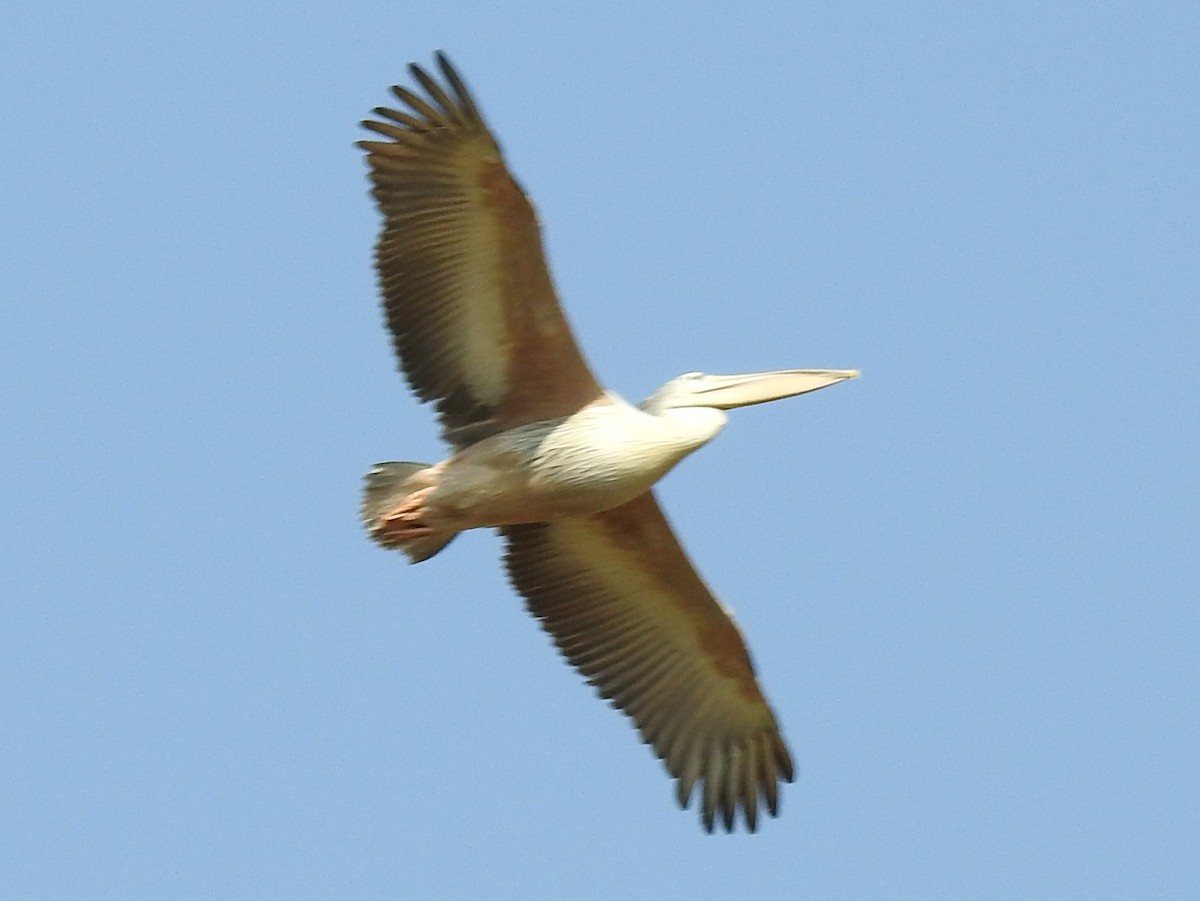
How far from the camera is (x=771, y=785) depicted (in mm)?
11539

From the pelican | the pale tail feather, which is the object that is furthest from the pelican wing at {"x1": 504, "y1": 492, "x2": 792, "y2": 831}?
the pale tail feather

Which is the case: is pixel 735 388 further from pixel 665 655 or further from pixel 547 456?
pixel 665 655

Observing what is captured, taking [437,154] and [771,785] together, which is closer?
[437,154]

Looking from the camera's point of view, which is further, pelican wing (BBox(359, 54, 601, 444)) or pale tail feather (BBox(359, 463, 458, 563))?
pale tail feather (BBox(359, 463, 458, 563))

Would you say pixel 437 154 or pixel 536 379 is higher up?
pixel 437 154

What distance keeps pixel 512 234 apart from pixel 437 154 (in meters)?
0.46

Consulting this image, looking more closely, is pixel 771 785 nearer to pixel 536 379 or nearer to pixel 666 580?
pixel 666 580

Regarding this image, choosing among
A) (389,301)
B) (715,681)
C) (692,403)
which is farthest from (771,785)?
(389,301)

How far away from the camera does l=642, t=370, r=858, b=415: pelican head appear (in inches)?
418

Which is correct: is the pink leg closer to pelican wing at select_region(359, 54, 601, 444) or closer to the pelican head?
pelican wing at select_region(359, 54, 601, 444)

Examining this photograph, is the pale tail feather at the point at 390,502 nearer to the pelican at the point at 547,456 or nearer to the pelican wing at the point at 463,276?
the pelican at the point at 547,456

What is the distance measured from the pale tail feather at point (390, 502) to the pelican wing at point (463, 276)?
1.00 feet

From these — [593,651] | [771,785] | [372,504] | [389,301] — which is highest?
[389,301]

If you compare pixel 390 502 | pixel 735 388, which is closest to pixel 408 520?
pixel 390 502
